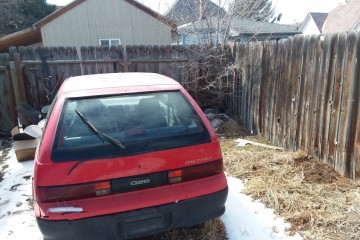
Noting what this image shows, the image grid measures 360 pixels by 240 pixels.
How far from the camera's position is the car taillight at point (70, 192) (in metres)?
2.15

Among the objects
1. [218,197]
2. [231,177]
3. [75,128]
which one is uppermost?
[75,128]

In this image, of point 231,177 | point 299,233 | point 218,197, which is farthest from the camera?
point 231,177

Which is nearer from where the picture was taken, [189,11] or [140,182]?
[140,182]

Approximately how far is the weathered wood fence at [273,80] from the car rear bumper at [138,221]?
237 centimetres

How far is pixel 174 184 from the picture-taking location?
243cm

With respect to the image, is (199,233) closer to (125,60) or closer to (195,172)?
(195,172)

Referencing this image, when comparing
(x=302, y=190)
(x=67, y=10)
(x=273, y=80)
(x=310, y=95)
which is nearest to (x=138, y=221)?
(x=302, y=190)

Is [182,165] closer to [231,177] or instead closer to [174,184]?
[174,184]

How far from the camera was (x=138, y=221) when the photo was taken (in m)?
2.29

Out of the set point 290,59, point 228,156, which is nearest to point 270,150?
point 228,156

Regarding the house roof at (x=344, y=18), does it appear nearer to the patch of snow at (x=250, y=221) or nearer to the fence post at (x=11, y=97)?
the patch of snow at (x=250, y=221)

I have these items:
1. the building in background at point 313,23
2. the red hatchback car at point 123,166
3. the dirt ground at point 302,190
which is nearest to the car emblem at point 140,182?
the red hatchback car at point 123,166

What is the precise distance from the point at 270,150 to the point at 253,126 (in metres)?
1.32

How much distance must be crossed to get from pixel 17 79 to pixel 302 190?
6.47 metres
